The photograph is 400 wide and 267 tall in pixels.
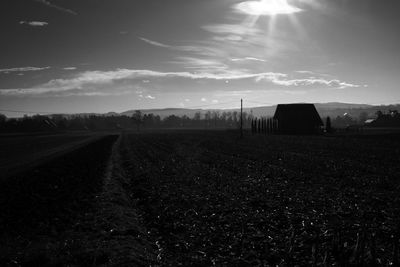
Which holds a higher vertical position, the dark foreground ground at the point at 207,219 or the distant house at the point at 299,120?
the distant house at the point at 299,120

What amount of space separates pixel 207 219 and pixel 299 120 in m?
74.8

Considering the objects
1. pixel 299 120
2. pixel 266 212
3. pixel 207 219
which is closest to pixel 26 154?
pixel 207 219

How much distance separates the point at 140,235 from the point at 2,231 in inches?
164

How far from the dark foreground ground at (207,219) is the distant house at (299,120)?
2440 inches

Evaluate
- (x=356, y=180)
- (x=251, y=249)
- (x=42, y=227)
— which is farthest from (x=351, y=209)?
(x=42, y=227)

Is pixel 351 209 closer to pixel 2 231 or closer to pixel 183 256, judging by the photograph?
pixel 183 256

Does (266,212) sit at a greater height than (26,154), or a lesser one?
greater

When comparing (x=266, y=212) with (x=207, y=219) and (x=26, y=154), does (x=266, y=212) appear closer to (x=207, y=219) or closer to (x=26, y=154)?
(x=207, y=219)

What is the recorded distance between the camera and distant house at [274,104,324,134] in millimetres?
82562

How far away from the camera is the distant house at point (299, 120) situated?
271ft

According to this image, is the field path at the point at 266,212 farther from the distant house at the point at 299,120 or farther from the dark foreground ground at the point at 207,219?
the distant house at the point at 299,120

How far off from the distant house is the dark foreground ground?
62.0 metres

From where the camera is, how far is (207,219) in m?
12.3

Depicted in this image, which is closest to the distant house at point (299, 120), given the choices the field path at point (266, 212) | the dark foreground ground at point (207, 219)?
the field path at point (266, 212)
